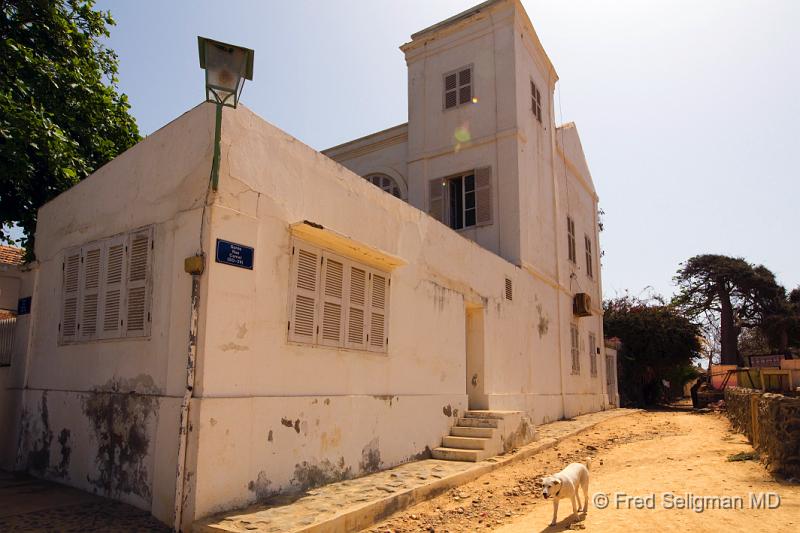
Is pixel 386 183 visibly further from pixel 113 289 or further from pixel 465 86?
pixel 113 289

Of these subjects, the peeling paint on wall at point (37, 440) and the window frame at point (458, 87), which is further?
the window frame at point (458, 87)

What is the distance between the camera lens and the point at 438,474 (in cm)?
730

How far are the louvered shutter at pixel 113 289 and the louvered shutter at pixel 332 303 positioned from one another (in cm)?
222

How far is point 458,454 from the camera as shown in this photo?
8.51m

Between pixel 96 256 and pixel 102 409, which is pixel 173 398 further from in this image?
pixel 96 256

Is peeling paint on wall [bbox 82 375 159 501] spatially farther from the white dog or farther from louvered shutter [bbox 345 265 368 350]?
the white dog

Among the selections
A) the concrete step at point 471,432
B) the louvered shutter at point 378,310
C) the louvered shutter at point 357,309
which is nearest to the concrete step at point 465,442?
Answer: the concrete step at point 471,432

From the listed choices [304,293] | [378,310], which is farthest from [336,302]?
[378,310]

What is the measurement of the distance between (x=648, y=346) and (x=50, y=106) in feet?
74.0

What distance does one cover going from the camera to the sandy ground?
17.5 ft

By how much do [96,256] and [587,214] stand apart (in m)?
16.3

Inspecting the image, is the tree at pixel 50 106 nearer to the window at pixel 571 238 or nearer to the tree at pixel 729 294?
the window at pixel 571 238

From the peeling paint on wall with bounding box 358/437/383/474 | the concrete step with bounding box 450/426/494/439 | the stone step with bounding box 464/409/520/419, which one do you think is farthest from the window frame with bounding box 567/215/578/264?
the peeling paint on wall with bounding box 358/437/383/474

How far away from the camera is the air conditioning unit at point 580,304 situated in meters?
16.5
